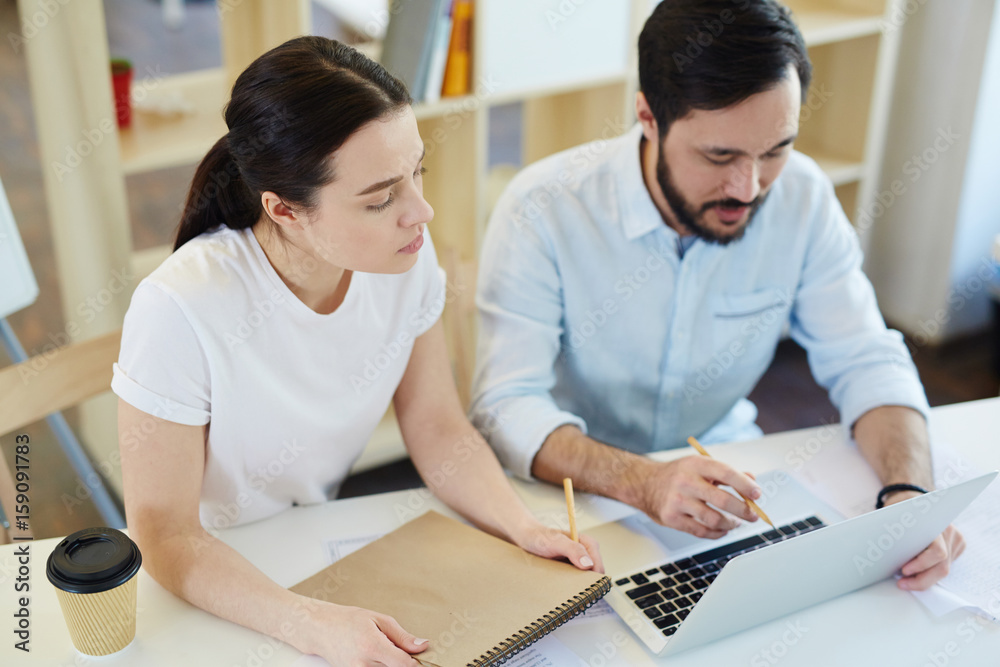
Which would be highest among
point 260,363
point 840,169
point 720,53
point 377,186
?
point 720,53

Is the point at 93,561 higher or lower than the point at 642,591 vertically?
higher

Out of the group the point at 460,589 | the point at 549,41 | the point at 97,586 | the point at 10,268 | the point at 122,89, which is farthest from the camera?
the point at 549,41

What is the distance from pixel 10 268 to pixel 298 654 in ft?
3.49

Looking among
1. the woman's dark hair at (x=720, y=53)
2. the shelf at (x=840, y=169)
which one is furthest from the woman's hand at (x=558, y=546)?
the shelf at (x=840, y=169)

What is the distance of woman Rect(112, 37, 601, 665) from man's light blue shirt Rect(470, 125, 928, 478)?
0.25 m

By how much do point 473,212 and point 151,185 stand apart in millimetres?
2168

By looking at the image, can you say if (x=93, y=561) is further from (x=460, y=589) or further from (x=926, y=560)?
(x=926, y=560)

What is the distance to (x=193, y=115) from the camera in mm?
2367

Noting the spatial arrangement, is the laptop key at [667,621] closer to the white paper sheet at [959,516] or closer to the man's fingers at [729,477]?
the man's fingers at [729,477]

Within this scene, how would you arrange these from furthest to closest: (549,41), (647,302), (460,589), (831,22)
A: (831,22) < (549,41) < (647,302) < (460,589)

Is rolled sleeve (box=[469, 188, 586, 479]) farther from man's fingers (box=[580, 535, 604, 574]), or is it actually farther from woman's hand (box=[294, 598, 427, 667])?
woman's hand (box=[294, 598, 427, 667])

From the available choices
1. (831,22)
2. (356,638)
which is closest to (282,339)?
(356,638)

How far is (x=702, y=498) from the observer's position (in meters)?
1.23

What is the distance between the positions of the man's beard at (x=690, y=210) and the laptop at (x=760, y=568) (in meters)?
0.49
